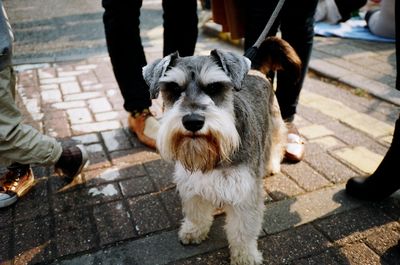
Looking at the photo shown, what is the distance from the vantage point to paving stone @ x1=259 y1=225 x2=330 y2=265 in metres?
2.62

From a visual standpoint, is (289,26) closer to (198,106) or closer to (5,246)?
(198,106)

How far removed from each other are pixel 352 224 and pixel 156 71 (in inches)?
74.9

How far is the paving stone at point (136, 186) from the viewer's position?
326 centimetres

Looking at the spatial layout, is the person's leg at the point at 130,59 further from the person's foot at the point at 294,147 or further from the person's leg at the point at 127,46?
the person's foot at the point at 294,147

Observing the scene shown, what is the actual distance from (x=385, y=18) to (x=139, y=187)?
6.31 metres

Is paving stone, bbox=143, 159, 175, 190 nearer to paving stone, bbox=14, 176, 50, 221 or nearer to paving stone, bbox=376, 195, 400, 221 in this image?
paving stone, bbox=14, 176, 50, 221

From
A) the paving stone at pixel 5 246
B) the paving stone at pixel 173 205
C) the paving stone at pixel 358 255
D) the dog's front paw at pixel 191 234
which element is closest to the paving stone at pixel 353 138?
the paving stone at pixel 358 255

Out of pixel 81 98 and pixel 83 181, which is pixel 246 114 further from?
pixel 81 98

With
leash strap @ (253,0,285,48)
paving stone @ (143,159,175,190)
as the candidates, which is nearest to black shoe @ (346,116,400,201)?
leash strap @ (253,0,285,48)

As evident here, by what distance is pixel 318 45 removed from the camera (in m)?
7.18

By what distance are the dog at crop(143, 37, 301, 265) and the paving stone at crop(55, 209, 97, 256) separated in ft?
2.36

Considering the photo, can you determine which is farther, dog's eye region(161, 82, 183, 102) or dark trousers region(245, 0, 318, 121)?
dark trousers region(245, 0, 318, 121)

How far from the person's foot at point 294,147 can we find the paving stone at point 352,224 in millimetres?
811

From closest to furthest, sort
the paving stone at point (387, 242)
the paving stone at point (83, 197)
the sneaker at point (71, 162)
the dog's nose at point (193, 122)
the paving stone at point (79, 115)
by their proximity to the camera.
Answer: the dog's nose at point (193, 122), the paving stone at point (387, 242), the paving stone at point (83, 197), the sneaker at point (71, 162), the paving stone at point (79, 115)
